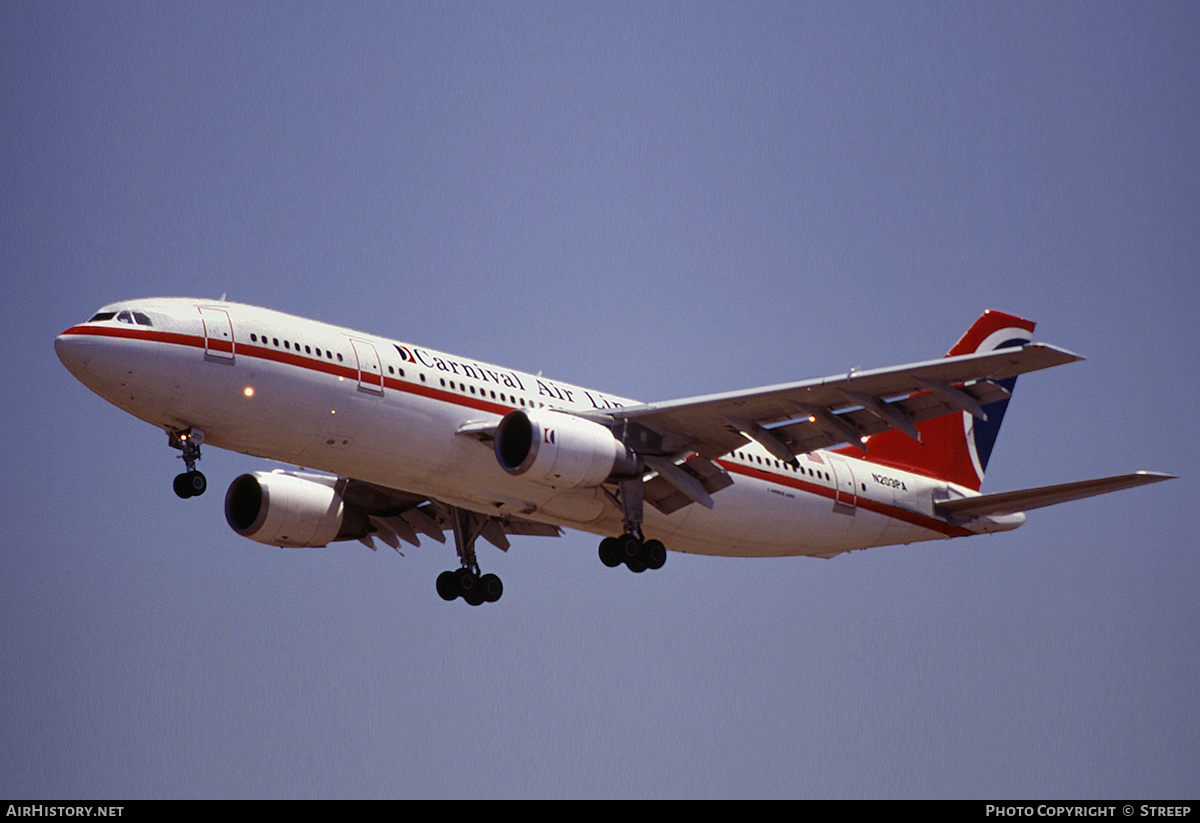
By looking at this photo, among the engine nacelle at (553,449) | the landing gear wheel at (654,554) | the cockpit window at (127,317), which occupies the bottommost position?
the landing gear wheel at (654,554)

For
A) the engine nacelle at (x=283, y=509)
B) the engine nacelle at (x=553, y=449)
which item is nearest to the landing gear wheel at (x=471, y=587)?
the engine nacelle at (x=283, y=509)

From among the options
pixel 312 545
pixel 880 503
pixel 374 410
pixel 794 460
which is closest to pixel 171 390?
pixel 374 410

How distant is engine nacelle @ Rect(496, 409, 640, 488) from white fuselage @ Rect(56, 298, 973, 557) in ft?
2.66

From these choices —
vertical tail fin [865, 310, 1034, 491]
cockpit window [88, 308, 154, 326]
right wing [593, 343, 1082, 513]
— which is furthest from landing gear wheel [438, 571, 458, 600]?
cockpit window [88, 308, 154, 326]

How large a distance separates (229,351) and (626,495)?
29.5 ft

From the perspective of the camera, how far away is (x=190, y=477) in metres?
28.7

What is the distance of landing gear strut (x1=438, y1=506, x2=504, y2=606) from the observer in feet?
120

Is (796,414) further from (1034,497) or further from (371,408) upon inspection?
(371,408)

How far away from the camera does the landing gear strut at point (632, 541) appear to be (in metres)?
32.3

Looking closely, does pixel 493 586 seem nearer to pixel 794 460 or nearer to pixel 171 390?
pixel 794 460

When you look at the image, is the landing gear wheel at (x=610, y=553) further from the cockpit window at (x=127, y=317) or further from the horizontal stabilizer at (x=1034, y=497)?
the cockpit window at (x=127, y=317)

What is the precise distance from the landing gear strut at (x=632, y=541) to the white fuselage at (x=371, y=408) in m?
0.63

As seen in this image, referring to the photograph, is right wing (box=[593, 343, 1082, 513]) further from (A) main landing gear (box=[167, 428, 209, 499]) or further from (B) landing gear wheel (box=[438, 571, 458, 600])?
(A) main landing gear (box=[167, 428, 209, 499])

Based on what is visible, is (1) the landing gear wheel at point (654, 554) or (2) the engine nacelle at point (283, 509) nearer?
(1) the landing gear wheel at point (654, 554)
